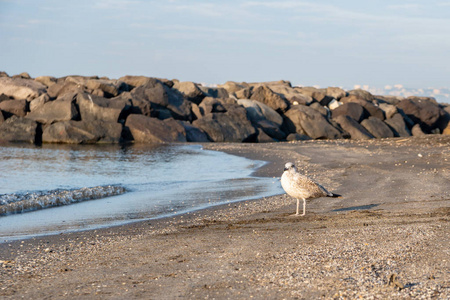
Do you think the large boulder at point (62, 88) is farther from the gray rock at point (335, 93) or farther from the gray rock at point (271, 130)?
the gray rock at point (335, 93)

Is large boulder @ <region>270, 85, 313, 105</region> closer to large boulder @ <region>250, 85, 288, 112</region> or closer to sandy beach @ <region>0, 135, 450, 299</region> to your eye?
large boulder @ <region>250, 85, 288, 112</region>

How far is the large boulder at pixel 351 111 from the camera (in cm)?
4366

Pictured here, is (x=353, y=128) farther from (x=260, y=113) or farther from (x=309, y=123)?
(x=260, y=113)

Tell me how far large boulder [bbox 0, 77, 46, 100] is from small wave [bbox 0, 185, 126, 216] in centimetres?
2501

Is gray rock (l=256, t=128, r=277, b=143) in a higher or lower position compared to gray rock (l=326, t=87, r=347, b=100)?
lower

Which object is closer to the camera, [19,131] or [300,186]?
[300,186]

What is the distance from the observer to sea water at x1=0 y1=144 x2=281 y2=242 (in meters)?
10.7

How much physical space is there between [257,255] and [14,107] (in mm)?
32196

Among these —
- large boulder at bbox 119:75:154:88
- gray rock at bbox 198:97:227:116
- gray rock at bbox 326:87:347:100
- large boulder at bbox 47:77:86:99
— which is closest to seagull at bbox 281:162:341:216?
gray rock at bbox 198:97:227:116

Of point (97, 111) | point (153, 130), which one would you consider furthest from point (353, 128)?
point (97, 111)

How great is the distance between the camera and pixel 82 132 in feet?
105

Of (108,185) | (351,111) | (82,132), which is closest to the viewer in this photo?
(108,185)

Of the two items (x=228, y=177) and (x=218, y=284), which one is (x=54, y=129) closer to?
(x=228, y=177)

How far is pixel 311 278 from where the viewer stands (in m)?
5.47
